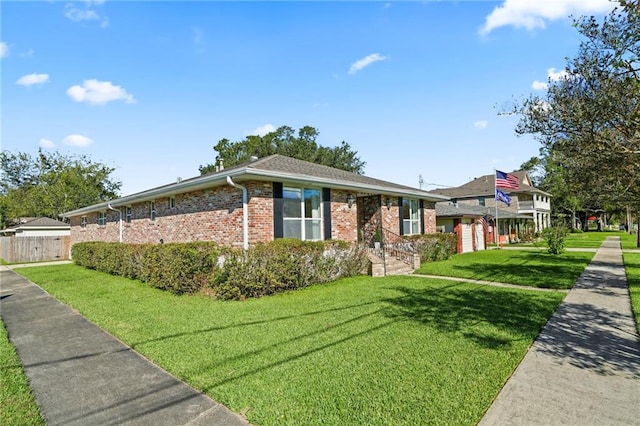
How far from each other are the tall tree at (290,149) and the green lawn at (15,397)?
1492 inches

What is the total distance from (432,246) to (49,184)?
44.5 meters

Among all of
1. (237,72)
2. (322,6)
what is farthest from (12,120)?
(322,6)

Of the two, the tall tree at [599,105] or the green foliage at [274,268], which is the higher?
the tall tree at [599,105]

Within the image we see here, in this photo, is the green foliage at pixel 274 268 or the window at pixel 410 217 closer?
the green foliage at pixel 274 268

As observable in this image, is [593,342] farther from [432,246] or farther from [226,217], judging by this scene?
[432,246]

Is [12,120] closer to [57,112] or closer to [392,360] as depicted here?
[57,112]

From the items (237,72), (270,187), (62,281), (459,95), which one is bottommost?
(62,281)

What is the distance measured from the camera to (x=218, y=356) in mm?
4562

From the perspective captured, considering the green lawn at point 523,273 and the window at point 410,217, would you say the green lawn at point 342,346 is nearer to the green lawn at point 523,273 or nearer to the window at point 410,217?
the green lawn at point 523,273

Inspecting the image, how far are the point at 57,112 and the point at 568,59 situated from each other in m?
17.4

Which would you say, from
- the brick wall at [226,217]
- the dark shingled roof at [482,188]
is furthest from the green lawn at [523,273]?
the dark shingled roof at [482,188]

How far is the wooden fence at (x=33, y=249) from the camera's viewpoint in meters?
22.1

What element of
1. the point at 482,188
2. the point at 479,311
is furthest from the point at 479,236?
the point at 479,311

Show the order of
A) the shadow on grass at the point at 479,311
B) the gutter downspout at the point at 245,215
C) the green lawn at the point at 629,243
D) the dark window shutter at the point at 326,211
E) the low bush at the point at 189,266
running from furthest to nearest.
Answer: the green lawn at the point at 629,243 < the dark window shutter at the point at 326,211 < the gutter downspout at the point at 245,215 < the low bush at the point at 189,266 < the shadow on grass at the point at 479,311
